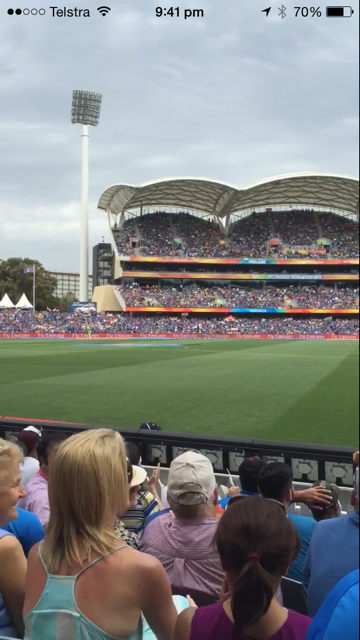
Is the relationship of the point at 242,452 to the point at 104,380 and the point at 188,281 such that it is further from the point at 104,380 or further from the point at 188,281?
the point at 188,281

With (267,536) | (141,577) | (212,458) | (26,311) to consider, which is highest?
(26,311)

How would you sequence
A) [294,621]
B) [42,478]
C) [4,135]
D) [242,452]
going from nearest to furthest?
[294,621], [4,135], [42,478], [242,452]

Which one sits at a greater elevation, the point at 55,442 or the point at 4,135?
the point at 4,135

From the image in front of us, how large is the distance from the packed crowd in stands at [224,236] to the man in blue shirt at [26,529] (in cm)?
3867

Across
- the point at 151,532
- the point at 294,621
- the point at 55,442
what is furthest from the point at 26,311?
the point at 294,621

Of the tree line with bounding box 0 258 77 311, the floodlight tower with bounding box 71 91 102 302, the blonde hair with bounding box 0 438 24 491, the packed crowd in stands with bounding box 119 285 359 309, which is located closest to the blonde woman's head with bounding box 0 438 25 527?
the blonde hair with bounding box 0 438 24 491

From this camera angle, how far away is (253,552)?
153 centimetres

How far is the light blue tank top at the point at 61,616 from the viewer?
1.60 m

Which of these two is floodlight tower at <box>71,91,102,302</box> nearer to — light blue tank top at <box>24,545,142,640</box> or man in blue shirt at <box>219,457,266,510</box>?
man in blue shirt at <box>219,457,266,510</box>

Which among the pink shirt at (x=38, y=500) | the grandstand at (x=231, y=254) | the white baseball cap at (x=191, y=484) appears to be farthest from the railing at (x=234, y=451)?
the grandstand at (x=231, y=254)

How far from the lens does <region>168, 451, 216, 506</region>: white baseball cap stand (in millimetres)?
2408

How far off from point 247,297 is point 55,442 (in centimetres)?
3755

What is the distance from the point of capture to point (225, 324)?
41.5 meters

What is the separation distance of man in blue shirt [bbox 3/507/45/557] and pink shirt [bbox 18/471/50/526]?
756 millimetres
